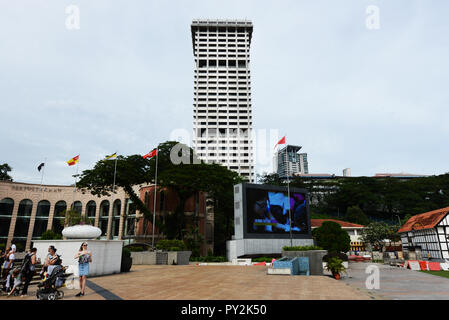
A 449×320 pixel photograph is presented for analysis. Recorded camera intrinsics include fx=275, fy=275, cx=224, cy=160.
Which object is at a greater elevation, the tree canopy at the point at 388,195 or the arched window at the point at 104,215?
the tree canopy at the point at 388,195

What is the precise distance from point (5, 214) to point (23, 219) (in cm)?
330

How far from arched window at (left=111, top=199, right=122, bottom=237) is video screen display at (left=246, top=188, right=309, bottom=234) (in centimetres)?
4008

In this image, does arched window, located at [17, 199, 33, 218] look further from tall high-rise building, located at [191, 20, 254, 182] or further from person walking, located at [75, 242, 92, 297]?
tall high-rise building, located at [191, 20, 254, 182]

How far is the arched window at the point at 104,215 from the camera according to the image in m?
63.4

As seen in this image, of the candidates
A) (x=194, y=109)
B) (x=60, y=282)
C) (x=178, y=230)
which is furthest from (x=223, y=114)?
(x=60, y=282)

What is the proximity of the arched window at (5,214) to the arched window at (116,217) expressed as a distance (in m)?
19.9

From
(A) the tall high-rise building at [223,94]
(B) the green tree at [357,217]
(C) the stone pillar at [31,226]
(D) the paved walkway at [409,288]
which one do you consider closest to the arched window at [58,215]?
(C) the stone pillar at [31,226]

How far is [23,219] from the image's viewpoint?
58.2m

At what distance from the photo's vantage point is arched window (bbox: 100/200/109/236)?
63378mm

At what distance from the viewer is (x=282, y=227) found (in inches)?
1415

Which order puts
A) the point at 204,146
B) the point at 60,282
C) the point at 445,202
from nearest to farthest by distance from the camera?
the point at 60,282 < the point at 445,202 < the point at 204,146

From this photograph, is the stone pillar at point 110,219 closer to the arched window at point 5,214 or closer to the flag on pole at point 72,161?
the arched window at point 5,214
